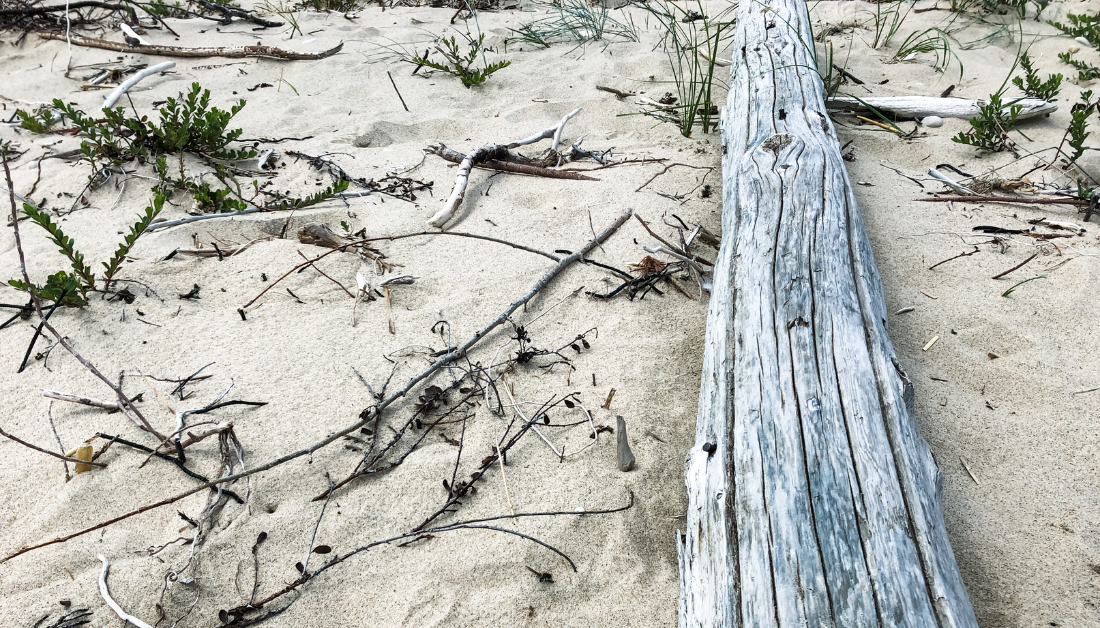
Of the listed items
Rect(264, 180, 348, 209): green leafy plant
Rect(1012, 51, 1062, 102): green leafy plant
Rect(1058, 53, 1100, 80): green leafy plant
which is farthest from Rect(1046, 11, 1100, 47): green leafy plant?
Rect(264, 180, 348, 209): green leafy plant

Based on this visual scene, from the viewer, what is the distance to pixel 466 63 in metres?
5.17

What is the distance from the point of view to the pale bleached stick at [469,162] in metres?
3.40

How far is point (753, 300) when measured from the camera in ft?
7.07

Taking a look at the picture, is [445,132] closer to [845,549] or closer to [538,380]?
[538,380]

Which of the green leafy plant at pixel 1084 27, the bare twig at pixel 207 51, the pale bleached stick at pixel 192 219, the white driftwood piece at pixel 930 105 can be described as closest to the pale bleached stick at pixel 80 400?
the pale bleached stick at pixel 192 219

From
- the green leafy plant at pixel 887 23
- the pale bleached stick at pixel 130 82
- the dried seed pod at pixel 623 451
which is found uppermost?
the green leafy plant at pixel 887 23

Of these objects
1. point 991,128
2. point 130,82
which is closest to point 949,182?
point 991,128

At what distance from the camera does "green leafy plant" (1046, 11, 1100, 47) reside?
462 cm

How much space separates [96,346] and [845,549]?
262 centimetres

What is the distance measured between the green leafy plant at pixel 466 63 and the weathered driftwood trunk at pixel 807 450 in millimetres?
2719

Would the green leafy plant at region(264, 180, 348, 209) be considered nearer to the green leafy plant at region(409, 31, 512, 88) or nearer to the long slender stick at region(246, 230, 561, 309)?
the long slender stick at region(246, 230, 561, 309)

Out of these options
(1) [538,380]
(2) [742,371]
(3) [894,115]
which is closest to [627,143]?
(3) [894,115]

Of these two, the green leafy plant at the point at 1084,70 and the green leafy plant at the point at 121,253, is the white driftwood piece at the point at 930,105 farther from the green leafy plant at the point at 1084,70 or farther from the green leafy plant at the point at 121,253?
the green leafy plant at the point at 121,253

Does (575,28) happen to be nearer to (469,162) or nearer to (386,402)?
(469,162)
